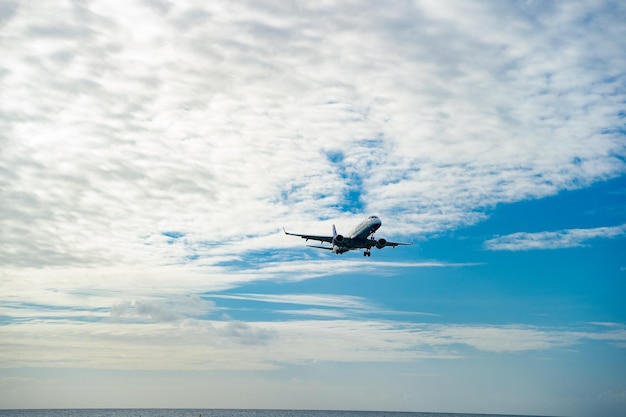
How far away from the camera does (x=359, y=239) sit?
13538 cm

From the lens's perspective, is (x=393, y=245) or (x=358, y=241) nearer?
(x=358, y=241)

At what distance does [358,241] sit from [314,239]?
10285mm

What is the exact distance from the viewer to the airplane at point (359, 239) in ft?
430

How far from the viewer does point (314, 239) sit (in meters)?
141

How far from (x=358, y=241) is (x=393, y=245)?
12.2 metres

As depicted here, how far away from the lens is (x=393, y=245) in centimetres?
14512

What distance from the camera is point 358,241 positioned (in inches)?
5359

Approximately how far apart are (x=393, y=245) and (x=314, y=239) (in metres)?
17.4

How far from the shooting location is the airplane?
430ft
